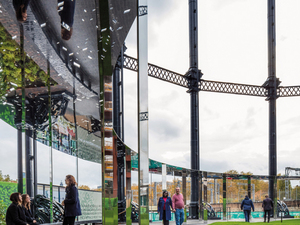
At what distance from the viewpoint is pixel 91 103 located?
3.02m

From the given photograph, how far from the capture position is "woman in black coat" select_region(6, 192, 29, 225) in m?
3.96

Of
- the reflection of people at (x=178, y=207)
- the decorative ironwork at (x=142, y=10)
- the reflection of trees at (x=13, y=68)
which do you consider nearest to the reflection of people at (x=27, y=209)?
the reflection of trees at (x=13, y=68)

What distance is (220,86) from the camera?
22.0 meters

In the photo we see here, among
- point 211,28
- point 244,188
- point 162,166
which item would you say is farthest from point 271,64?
point 162,166

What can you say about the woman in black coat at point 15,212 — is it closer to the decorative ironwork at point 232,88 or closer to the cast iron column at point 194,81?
the cast iron column at point 194,81

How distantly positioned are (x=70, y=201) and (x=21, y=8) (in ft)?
8.39

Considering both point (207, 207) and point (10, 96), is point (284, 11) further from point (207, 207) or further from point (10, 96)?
point (10, 96)

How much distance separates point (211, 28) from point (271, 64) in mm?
5102

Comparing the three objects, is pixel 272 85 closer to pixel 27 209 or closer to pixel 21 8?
pixel 27 209

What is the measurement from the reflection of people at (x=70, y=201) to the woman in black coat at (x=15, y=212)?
0.54 m

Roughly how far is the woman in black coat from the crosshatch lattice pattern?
16005 millimetres

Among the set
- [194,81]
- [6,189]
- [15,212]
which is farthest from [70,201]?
[194,81]

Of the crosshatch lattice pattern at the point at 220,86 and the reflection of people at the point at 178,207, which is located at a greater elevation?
the crosshatch lattice pattern at the point at 220,86

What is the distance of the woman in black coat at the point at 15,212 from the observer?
3.96 metres
